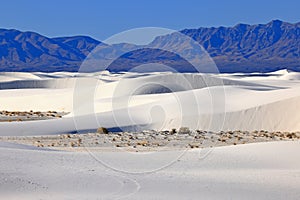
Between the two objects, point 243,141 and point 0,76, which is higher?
point 243,141

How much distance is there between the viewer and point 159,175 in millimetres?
13422

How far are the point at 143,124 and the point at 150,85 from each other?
2445 centimetres

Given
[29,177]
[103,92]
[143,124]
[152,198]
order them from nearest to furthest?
[152,198], [29,177], [143,124], [103,92]

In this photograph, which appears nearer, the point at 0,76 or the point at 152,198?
the point at 152,198

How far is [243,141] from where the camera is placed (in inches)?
949

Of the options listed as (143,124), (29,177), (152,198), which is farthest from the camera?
(143,124)

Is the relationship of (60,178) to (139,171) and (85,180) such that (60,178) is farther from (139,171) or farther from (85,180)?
(139,171)

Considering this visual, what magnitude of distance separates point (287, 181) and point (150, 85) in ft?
143

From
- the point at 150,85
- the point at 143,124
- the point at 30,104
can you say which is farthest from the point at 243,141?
the point at 30,104

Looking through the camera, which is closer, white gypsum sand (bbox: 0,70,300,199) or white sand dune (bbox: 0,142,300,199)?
white sand dune (bbox: 0,142,300,199)

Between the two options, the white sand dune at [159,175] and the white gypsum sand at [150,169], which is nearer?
the white sand dune at [159,175]

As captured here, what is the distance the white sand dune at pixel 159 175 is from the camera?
11109 millimetres

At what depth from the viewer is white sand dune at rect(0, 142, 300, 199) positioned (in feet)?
36.4

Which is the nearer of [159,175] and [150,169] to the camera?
[159,175]
